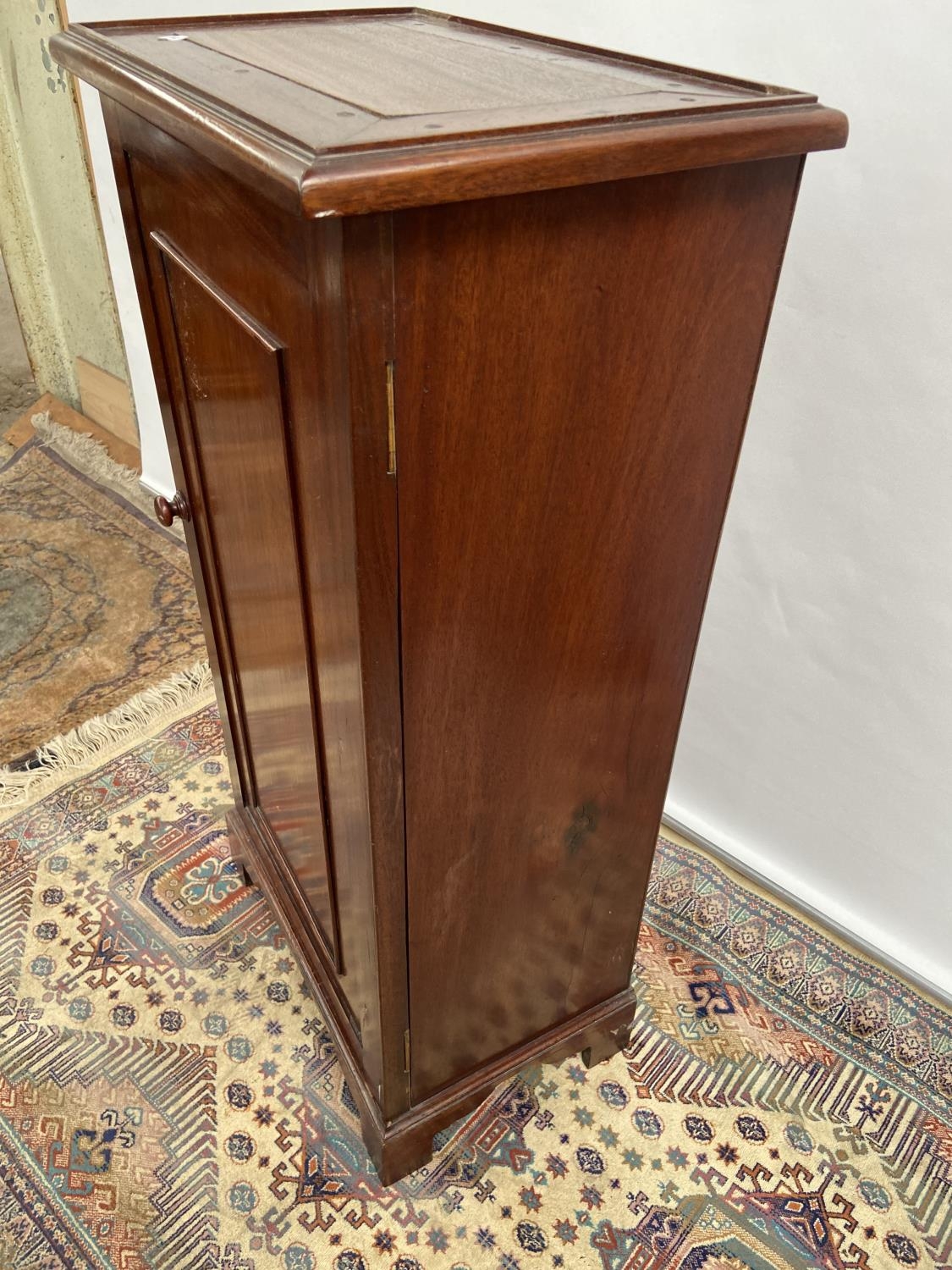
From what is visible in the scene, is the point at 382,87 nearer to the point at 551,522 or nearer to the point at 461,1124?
the point at 551,522

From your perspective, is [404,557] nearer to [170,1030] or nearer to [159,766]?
[170,1030]

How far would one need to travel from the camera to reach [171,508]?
1.16 metres

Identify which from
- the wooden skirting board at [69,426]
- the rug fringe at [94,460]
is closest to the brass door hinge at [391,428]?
the rug fringe at [94,460]

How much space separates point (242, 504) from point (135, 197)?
322mm

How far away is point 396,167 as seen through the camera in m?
0.51

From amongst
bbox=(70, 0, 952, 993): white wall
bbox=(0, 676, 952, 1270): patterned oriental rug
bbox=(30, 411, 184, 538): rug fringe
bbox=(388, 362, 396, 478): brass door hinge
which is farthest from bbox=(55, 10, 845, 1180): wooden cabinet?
bbox=(30, 411, 184, 538): rug fringe

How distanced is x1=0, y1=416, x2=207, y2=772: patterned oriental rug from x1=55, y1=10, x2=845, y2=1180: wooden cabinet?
2.87 ft

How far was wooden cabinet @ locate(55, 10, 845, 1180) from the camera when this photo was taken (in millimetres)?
590

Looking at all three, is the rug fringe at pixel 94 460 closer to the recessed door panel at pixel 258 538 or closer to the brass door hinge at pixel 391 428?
the recessed door panel at pixel 258 538

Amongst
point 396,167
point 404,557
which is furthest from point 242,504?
point 396,167

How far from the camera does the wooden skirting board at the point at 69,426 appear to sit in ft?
8.54

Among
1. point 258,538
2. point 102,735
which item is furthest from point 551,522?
point 102,735

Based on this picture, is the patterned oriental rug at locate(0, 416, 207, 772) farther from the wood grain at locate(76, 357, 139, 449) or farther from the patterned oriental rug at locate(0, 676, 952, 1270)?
the patterned oriental rug at locate(0, 676, 952, 1270)

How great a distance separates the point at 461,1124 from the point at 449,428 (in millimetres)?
979
